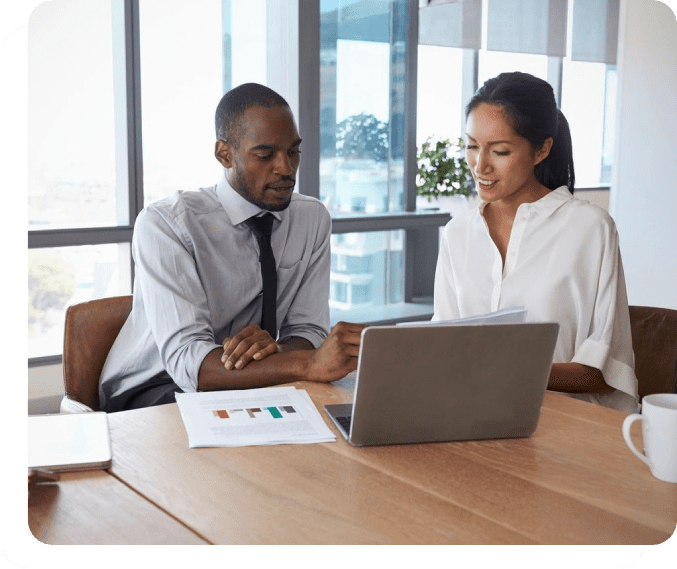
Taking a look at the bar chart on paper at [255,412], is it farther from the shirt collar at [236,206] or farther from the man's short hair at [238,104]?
the man's short hair at [238,104]

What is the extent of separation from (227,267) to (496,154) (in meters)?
0.70

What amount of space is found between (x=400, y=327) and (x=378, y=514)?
263mm

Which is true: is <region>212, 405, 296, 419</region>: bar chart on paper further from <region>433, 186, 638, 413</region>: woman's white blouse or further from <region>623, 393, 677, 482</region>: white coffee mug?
<region>433, 186, 638, 413</region>: woman's white blouse

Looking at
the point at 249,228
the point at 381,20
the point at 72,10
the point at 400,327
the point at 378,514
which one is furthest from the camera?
the point at 381,20

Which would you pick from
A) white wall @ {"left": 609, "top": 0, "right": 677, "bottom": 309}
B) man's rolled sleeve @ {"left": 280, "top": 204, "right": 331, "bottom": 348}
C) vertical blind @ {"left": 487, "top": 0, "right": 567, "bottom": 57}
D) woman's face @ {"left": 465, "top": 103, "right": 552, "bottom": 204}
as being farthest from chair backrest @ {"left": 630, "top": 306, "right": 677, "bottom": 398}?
vertical blind @ {"left": 487, "top": 0, "right": 567, "bottom": 57}

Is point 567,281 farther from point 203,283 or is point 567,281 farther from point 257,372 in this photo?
point 203,283

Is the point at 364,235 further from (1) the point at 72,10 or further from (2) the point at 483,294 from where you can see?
(2) the point at 483,294

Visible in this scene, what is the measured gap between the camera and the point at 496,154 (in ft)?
5.99

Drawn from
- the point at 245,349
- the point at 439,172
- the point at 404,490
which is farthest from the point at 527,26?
the point at 404,490

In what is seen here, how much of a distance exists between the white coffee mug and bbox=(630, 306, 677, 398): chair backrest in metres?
0.83

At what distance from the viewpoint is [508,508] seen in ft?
3.08

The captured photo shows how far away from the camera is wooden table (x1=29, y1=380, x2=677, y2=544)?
87cm

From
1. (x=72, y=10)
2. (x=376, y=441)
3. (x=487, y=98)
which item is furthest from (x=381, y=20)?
(x=376, y=441)

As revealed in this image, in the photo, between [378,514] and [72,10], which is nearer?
[378,514]
